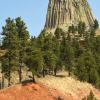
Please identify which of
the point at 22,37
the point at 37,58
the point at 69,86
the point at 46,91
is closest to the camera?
the point at 46,91

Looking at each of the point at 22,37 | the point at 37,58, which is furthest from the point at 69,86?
the point at 22,37

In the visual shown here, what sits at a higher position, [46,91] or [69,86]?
[69,86]

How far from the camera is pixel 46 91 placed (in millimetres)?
89188

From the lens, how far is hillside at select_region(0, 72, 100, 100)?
8759cm

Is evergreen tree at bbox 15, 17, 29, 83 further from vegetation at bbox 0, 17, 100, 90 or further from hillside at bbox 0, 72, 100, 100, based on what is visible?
hillside at bbox 0, 72, 100, 100

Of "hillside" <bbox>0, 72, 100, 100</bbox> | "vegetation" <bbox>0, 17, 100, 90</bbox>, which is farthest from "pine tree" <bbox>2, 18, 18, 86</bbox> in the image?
"hillside" <bbox>0, 72, 100, 100</bbox>

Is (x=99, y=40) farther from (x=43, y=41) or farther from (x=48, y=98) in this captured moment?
(x=48, y=98)

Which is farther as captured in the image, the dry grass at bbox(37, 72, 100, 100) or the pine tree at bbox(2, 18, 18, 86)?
the pine tree at bbox(2, 18, 18, 86)

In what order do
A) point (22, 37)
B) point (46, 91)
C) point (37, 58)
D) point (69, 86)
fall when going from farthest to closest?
point (22, 37) < point (69, 86) < point (37, 58) < point (46, 91)

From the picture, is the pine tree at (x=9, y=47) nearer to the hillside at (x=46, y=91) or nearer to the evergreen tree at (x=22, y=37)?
the evergreen tree at (x=22, y=37)

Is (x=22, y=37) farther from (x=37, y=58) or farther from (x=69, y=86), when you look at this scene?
(x=69, y=86)

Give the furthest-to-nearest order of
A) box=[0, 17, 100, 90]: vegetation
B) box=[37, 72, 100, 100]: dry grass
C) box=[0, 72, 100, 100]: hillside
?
Result: box=[0, 17, 100, 90]: vegetation < box=[37, 72, 100, 100]: dry grass < box=[0, 72, 100, 100]: hillside

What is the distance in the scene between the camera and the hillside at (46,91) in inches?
3448

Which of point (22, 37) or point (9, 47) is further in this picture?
point (22, 37)
